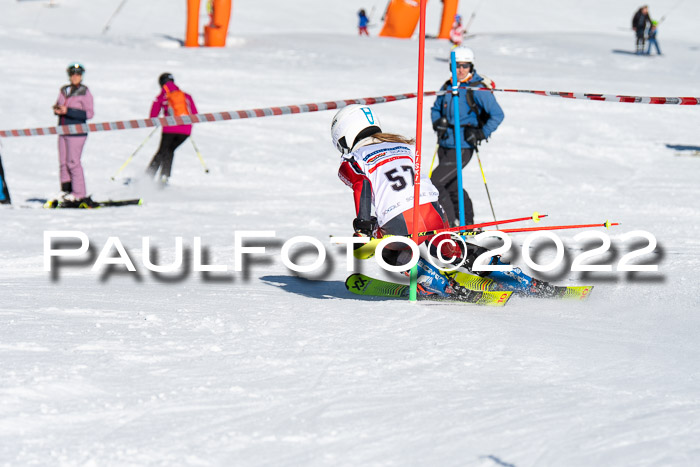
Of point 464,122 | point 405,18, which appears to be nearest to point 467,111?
point 464,122

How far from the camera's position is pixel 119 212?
10.6 meters

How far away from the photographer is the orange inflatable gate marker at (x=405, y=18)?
2909 centimetres

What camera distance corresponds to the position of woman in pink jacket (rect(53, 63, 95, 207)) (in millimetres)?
10648

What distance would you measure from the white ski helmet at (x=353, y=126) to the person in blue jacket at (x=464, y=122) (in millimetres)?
2583

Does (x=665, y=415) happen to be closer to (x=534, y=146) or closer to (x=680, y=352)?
(x=680, y=352)

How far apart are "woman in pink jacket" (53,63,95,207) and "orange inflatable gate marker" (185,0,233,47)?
48.3ft

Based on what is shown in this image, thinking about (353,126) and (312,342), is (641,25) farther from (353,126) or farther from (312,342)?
(312,342)

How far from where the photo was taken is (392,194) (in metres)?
5.29

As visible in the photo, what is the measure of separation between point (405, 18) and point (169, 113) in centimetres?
1823

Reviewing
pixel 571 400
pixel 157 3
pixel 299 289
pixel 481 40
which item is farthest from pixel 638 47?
pixel 571 400

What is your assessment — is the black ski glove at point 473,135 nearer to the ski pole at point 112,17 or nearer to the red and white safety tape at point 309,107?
the red and white safety tape at point 309,107

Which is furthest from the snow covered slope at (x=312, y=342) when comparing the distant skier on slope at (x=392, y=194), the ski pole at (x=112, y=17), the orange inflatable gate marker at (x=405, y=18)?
the ski pole at (x=112, y=17)

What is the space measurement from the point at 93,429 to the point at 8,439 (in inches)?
10.4

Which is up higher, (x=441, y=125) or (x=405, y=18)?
(x=405, y=18)
